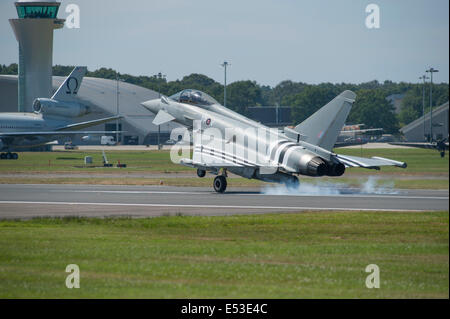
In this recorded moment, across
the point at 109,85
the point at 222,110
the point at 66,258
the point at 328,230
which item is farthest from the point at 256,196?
the point at 109,85

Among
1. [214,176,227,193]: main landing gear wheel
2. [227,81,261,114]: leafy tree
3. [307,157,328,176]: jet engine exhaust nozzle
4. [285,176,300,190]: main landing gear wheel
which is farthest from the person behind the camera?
[227,81,261,114]: leafy tree

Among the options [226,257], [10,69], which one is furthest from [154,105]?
[10,69]

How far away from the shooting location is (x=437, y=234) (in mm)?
19234

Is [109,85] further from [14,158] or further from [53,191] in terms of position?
[53,191]

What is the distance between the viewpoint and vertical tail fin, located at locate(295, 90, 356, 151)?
32.0 meters

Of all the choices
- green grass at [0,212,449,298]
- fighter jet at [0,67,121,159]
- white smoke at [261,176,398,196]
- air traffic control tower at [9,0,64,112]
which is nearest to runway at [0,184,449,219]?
white smoke at [261,176,398,196]

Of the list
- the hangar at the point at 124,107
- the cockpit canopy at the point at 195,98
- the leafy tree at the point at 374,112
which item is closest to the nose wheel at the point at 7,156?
the cockpit canopy at the point at 195,98

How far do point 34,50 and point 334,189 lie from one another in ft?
259

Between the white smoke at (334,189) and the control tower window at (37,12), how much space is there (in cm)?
7802

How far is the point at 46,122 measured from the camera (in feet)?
269

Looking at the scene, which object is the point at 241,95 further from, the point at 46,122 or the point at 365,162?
the point at 365,162

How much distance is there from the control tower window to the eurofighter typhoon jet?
236 feet

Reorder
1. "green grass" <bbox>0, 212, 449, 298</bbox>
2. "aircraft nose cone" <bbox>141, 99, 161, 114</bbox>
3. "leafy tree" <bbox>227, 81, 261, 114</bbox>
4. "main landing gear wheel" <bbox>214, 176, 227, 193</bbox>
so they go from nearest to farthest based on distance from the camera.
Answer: "green grass" <bbox>0, 212, 449, 298</bbox> < "main landing gear wheel" <bbox>214, 176, 227, 193</bbox> < "aircraft nose cone" <bbox>141, 99, 161, 114</bbox> < "leafy tree" <bbox>227, 81, 261, 114</bbox>

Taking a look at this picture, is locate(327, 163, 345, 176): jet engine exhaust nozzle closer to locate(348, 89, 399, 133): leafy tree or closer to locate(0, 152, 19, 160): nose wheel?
locate(0, 152, 19, 160): nose wheel
